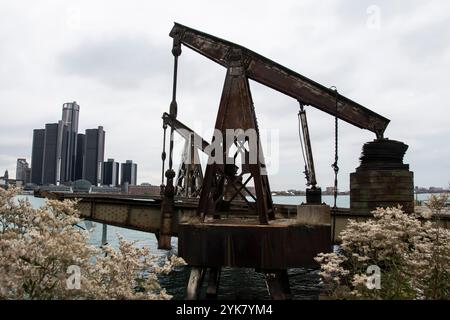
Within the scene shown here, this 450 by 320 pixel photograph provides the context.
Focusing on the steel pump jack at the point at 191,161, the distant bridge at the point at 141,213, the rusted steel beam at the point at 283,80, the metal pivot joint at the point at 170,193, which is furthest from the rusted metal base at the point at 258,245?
the steel pump jack at the point at 191,161

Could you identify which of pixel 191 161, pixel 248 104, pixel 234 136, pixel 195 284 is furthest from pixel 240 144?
pixel 191 161

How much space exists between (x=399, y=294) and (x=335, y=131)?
10004mm

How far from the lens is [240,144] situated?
1261 cm

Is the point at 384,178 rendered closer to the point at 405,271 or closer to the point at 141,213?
the point at 405,271

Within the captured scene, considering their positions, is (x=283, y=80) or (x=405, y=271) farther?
(x=283, y=80)

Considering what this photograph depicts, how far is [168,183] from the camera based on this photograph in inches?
543

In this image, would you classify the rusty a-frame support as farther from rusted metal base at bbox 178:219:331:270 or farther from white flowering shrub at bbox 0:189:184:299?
white flowering shrub at bbox 0:189:184:299

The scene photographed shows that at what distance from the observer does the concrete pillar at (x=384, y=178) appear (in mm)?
15789

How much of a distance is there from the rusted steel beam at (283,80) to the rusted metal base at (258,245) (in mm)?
5989

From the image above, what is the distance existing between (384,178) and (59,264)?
14.8m

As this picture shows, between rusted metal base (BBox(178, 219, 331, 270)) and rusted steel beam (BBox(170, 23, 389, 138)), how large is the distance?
5989mm

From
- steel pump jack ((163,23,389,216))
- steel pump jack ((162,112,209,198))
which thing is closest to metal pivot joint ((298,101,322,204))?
steel pump jack ((163,23,389,216))

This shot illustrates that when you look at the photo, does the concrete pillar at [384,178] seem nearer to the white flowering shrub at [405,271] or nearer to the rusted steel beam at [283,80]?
the rusted steel beam at [283,80]

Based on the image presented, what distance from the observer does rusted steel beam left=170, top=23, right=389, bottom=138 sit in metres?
14.0
